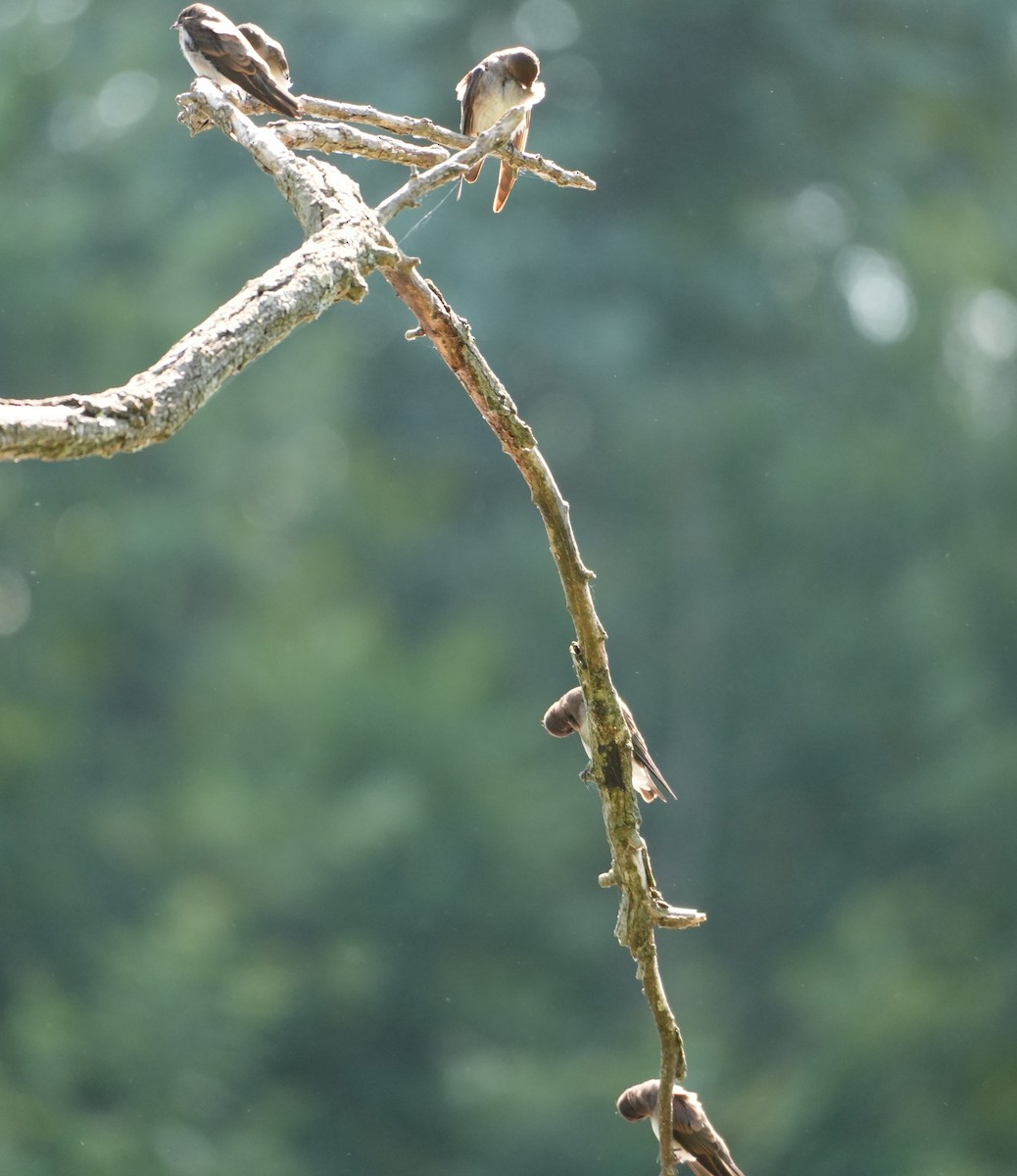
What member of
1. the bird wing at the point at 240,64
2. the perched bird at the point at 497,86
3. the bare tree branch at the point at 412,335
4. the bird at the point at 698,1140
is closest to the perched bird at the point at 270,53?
the bird wing at the point at 240,64

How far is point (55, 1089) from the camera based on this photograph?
530 inches

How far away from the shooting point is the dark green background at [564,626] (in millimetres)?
13891

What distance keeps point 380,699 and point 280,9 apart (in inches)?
244

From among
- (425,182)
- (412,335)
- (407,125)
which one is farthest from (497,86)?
(425,182)

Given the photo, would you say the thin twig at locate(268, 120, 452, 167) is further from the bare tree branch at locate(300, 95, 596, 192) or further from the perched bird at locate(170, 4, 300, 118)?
the perched bird at locate(170, 4, 300, 118)

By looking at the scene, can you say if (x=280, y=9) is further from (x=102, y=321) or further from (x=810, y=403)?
(x=810, y=403)

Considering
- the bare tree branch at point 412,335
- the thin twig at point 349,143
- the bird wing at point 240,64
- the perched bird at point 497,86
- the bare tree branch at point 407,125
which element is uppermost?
the perched bird at point 497,86

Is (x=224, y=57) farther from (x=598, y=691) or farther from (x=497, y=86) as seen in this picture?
(x=598, y=691)

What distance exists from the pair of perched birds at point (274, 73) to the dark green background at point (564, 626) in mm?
9318

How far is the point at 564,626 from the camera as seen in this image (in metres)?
16.0

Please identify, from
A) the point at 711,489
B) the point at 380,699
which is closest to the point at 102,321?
the point at 380,699

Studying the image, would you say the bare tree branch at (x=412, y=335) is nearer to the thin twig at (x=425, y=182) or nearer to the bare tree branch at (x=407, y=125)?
the thin twig at (x=425, y=182)

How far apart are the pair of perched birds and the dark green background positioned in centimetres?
932

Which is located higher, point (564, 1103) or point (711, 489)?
point (711, 489)
